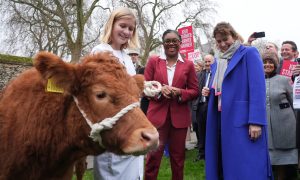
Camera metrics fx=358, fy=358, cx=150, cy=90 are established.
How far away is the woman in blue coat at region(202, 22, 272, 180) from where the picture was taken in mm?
3998

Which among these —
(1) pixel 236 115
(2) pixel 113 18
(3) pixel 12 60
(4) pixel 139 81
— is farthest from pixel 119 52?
(3) pixel 12 60

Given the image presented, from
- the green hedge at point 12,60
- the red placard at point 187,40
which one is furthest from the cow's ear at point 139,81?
the green hedge at point 12,60

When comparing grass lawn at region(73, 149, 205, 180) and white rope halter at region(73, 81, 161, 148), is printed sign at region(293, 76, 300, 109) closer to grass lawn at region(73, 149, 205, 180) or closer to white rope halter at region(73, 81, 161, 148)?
grass lawn at region(73, 149, 205, 180)

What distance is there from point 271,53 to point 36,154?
4.05 m

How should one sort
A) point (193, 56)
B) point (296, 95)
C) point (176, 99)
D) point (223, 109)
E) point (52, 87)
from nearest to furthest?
point (52, 87) → point (223, 109) → point (176, 99) → point (296, 95) → point (193, 56)

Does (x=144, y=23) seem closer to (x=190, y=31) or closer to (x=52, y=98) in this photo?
(x=190, y=31)

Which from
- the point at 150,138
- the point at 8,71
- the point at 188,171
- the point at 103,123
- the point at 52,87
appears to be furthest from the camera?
the point at 8,71

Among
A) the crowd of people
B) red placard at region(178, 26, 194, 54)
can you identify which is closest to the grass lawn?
the crowd of people

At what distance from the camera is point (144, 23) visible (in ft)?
104

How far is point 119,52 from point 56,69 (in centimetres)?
111

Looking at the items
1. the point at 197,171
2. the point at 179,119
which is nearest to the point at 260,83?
the point at 179,119

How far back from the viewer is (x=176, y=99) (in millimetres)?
4762

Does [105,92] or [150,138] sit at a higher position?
[105,92]

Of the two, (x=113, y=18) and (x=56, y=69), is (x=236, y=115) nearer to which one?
(x=113, y=18)
